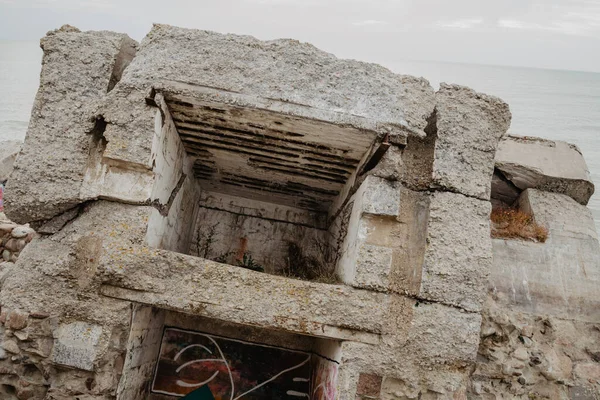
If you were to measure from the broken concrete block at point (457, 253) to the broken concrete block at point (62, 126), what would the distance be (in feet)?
7.82

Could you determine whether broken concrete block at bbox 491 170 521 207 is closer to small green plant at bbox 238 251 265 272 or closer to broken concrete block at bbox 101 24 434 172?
broken concrete block at bbox 101 24 434 172

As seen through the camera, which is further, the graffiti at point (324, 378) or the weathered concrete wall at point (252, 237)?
the weathered concrete wall at point (252, 237)

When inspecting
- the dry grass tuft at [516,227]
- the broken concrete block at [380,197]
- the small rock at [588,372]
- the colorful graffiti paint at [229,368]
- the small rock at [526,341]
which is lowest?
the colorful graffiti paint at [229,368]

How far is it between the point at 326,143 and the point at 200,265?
1.27 meters

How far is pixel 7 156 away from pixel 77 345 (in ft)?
15.1

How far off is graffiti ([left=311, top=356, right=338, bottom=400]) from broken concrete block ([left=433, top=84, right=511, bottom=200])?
5.09 ft

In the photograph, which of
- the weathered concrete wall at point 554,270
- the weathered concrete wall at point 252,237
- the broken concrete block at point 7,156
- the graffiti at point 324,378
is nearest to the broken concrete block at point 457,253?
the weathered concrete wall at point 554,270

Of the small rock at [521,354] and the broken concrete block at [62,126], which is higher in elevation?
the broken concrete block at [62,126]

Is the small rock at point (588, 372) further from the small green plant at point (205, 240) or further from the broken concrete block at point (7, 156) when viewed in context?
the broken concrete block at point (7, 156)

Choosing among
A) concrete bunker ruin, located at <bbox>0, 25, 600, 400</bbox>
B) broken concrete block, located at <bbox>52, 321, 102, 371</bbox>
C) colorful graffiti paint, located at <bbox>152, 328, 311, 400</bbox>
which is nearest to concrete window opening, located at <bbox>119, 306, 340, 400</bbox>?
colorful graffiti paint, located at <bbox>152, 328, 311, 400</bbox>

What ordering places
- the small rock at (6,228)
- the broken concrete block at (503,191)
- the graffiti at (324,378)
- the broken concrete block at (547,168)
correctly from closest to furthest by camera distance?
the graffiti at (324,378)
the broken concrete block at (547,168)
the broken concrete block at (503,191)
the small rock at (6,228)

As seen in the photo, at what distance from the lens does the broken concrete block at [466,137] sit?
2.87m

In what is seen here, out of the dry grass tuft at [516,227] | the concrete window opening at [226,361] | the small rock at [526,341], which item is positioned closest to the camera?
the small rock at [526,341]

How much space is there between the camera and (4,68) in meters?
9.34
